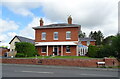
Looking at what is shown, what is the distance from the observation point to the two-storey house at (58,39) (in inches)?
1192

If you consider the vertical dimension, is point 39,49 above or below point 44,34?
below

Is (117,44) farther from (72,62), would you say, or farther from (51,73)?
(51,73)

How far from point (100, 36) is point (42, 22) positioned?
68302 mm

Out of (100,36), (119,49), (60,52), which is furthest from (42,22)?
(100,36)

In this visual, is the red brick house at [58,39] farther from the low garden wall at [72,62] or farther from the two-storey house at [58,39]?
the low garden wall at [72,62]

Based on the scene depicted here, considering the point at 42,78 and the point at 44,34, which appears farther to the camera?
the point at 44,34

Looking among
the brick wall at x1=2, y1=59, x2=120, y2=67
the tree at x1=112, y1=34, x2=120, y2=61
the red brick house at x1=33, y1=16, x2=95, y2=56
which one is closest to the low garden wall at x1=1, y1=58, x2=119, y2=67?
the brick wall at x1=2, y1=59, x2=120, y2=67

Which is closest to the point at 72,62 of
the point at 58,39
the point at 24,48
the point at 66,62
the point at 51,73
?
the point at 66,62

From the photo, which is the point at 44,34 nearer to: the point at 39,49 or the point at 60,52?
the point at 39,49

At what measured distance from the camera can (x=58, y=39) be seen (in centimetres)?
3136

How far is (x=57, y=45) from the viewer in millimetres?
30766

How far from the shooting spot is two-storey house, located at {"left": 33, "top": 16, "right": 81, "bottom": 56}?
30281 mm

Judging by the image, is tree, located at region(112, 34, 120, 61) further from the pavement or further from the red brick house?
the red brick house

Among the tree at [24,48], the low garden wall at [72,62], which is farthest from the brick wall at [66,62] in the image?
the tree at [24,48]
